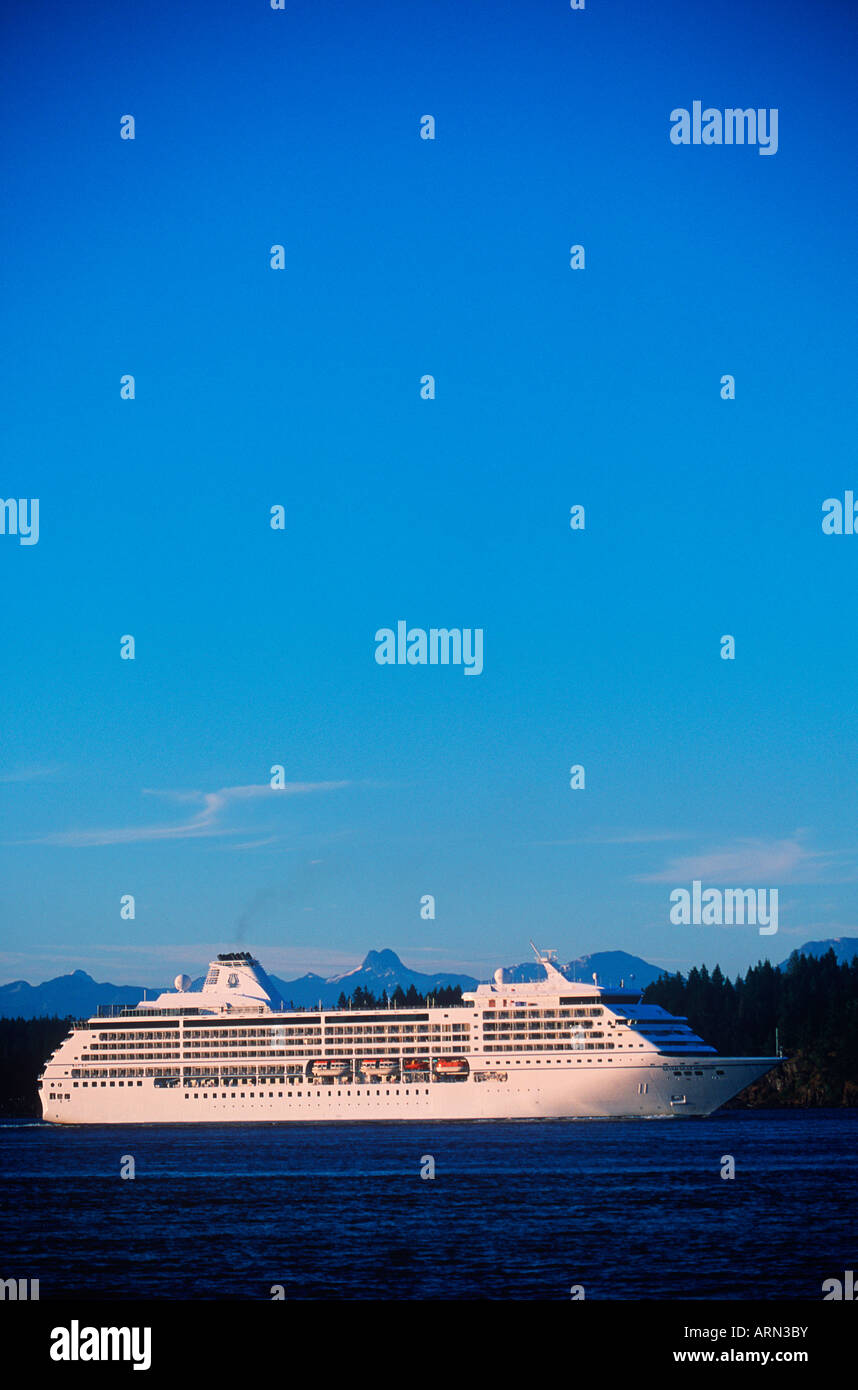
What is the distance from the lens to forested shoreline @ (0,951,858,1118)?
5851 inches

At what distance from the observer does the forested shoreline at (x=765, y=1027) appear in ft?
488

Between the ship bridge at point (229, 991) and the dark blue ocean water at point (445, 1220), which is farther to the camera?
the ship bridge at point (229, 991)

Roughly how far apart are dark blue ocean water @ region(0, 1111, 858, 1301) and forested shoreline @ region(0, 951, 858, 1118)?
6651 centimetres

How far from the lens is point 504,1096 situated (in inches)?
4040

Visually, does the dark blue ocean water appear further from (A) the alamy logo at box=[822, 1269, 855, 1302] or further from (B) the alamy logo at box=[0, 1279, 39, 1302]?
(B) the alamy logo at box=[0, 1279, 39, 1302]

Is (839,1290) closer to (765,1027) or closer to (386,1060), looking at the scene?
(386,1060)

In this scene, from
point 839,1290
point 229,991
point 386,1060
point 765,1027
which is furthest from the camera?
point 765,1027
